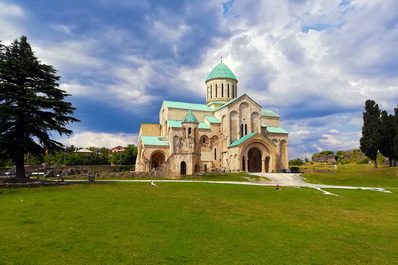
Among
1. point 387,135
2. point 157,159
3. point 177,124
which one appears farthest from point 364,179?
point 157,159

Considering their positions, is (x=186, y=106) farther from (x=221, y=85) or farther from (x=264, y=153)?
(x=264, y=153)

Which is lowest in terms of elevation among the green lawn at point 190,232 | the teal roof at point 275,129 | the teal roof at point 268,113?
the green lawn at point 190,232

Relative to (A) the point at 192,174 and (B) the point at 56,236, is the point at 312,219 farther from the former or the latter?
(A) the point at 192,174

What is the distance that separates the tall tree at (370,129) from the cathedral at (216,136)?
11818 mm

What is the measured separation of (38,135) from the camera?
77.9 feet

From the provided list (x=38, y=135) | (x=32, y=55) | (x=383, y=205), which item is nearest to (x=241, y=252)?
(x=383, y=205)

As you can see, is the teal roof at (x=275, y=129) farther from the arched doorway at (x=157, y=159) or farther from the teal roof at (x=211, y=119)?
the arched doorway at (x=157, y=159)

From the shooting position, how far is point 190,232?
368 inches

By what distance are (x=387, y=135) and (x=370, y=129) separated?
2.37 metres

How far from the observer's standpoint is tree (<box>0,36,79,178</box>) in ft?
72.0

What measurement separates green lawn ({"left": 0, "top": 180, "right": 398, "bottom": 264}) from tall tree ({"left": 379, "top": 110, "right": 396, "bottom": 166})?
110ft

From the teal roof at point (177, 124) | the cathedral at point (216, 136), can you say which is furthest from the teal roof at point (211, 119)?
the teal roof at point (177, 124)

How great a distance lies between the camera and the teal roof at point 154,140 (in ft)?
144

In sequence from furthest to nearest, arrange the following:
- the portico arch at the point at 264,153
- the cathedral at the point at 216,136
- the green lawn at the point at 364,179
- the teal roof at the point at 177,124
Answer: the teal roof at the point at 177,124 → the portico arch at the point at 264,153 → the cathedral at the point at 216,136 → the green lawn at the point at 364,179
